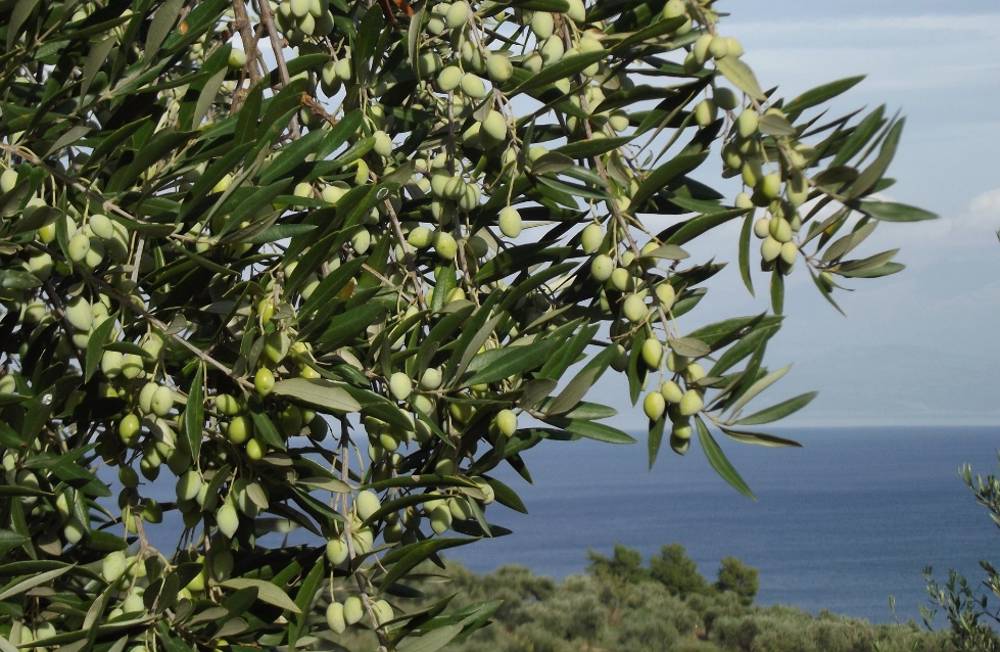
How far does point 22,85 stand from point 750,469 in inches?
4245

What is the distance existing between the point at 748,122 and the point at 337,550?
54 centimetres

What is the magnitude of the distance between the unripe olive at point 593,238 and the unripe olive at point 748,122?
0.59 feet

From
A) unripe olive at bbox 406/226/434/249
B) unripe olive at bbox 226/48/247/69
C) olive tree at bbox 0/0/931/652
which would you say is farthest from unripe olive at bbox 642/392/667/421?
unripe olive at bbox 226/48/247/69

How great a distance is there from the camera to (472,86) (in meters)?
1.01

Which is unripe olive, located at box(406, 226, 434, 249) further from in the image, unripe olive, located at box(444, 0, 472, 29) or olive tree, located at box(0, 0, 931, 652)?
unripe olive, located at box(444, 0, 472, 29)

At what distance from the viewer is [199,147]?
1.07 metres

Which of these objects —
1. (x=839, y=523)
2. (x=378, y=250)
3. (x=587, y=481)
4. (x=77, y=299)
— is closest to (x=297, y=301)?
(x=378, y=250)

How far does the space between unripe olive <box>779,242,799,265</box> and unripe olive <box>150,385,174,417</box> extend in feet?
1.82

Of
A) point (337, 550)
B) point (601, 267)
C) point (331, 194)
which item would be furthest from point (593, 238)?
point (337, 550)

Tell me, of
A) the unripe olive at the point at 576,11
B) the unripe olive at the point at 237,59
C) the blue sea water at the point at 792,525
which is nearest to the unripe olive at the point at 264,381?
the unripe olive at the point at 576,11

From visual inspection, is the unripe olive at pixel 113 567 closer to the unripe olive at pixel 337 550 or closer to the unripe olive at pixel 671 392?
the unripe olive at pixel 337 550

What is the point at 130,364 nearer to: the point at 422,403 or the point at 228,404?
the point at 228,404

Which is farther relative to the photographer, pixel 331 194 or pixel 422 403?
pixel 331 194

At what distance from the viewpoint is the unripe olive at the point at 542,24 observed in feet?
3.22
